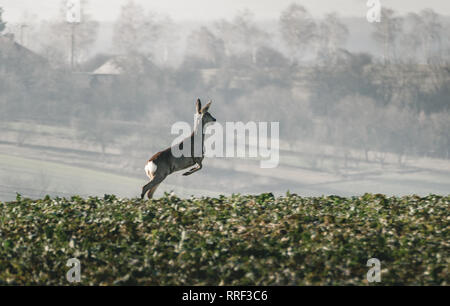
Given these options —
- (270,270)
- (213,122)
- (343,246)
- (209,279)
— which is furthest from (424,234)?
(213,122)

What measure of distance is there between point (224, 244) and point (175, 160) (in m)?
4.01

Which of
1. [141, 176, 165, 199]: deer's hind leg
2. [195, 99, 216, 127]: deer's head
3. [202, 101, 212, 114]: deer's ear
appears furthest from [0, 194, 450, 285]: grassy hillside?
[202, 101, 212, 114]: deer's ear

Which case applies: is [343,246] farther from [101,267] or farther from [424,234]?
[101,267]

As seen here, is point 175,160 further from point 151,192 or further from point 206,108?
point 206,108

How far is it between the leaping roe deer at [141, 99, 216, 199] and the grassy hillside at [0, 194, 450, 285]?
81 centimetres

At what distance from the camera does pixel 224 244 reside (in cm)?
987

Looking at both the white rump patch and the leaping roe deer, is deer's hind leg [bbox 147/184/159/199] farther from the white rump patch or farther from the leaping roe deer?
the white rump patch

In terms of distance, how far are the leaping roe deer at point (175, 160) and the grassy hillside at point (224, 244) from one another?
0.81 metres

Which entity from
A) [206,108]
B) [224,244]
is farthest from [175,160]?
[224,244]

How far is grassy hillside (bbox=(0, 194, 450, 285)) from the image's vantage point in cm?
911

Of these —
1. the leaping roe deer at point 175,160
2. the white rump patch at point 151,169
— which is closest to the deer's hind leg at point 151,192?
the leaping roe deer at point 175,160
